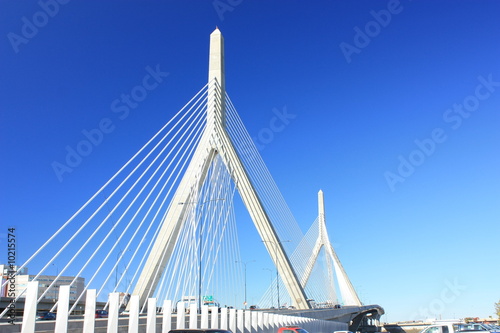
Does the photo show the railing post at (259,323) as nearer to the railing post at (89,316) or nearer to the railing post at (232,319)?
the railing post at (232,319)

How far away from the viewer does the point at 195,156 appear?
28.0 metres

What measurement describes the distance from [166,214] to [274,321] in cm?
766

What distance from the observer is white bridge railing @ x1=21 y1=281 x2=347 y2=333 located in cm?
1108

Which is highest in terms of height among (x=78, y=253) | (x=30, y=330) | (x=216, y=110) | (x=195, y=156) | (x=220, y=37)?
(x=220, y=37)

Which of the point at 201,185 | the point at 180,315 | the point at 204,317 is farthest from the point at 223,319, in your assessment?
the point at 201,185

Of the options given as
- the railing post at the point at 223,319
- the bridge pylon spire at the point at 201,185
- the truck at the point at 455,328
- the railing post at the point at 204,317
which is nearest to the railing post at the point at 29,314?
the railing post at the point at 204,317

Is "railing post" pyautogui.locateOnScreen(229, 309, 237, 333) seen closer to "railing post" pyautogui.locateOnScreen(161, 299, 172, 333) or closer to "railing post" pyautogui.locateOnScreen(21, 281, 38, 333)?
"railing post" pyautogui.locateOnScreen(161, 299, 172, 333)

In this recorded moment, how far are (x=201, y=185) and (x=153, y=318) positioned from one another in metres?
14.6

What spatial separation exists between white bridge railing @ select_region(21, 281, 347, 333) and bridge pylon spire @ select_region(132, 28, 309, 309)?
19.9ft

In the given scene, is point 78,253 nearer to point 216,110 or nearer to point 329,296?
point 216,110

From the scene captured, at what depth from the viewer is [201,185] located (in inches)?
1142

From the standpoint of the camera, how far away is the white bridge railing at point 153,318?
11078 millimetres

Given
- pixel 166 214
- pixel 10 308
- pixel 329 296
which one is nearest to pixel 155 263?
pixel 166 214

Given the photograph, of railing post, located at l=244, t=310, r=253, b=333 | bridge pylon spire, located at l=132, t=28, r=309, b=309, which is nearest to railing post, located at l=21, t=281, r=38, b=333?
railing post, located at l=244, t=310, r=253, b=333
